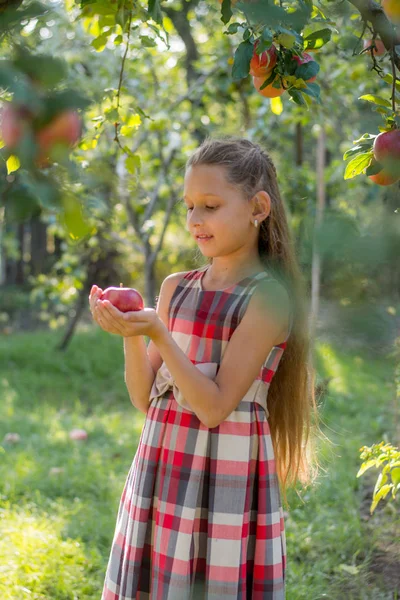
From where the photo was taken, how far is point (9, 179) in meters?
0.55

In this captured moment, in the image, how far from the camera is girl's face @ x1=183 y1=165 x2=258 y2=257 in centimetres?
133

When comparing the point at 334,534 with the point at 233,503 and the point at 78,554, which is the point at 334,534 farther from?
the point at 233,503

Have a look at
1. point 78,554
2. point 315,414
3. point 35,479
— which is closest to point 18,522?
point 78,554

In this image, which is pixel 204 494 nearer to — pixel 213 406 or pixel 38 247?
pixel 213 406

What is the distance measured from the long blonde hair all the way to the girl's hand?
28 cm

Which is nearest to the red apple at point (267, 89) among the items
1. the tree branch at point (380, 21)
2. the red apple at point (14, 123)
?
the tree branch at point (380, 21)

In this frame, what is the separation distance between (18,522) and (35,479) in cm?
47

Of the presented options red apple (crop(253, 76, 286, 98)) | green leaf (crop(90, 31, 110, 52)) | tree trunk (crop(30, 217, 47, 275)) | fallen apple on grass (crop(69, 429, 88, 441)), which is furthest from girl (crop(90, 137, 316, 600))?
tree trunk (crop(30, 217, 47, 275))

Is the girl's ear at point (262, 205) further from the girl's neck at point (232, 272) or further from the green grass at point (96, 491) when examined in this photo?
the green grass at point (96, 491)

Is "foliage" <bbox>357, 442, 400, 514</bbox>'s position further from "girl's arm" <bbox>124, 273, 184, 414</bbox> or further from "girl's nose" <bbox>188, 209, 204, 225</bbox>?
"girl's nose" <bbox>188, 209, 204, 225</bbox>

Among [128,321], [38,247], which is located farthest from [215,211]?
[38,247]

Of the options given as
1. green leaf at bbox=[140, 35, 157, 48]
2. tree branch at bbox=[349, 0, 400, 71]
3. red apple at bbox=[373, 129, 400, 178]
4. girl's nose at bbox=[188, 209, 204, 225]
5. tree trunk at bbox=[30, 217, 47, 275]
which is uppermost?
tree trunk at bbox=[30, 217, 47, 275]

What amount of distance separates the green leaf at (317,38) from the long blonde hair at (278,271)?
0.25 m

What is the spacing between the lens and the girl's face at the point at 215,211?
133cm
